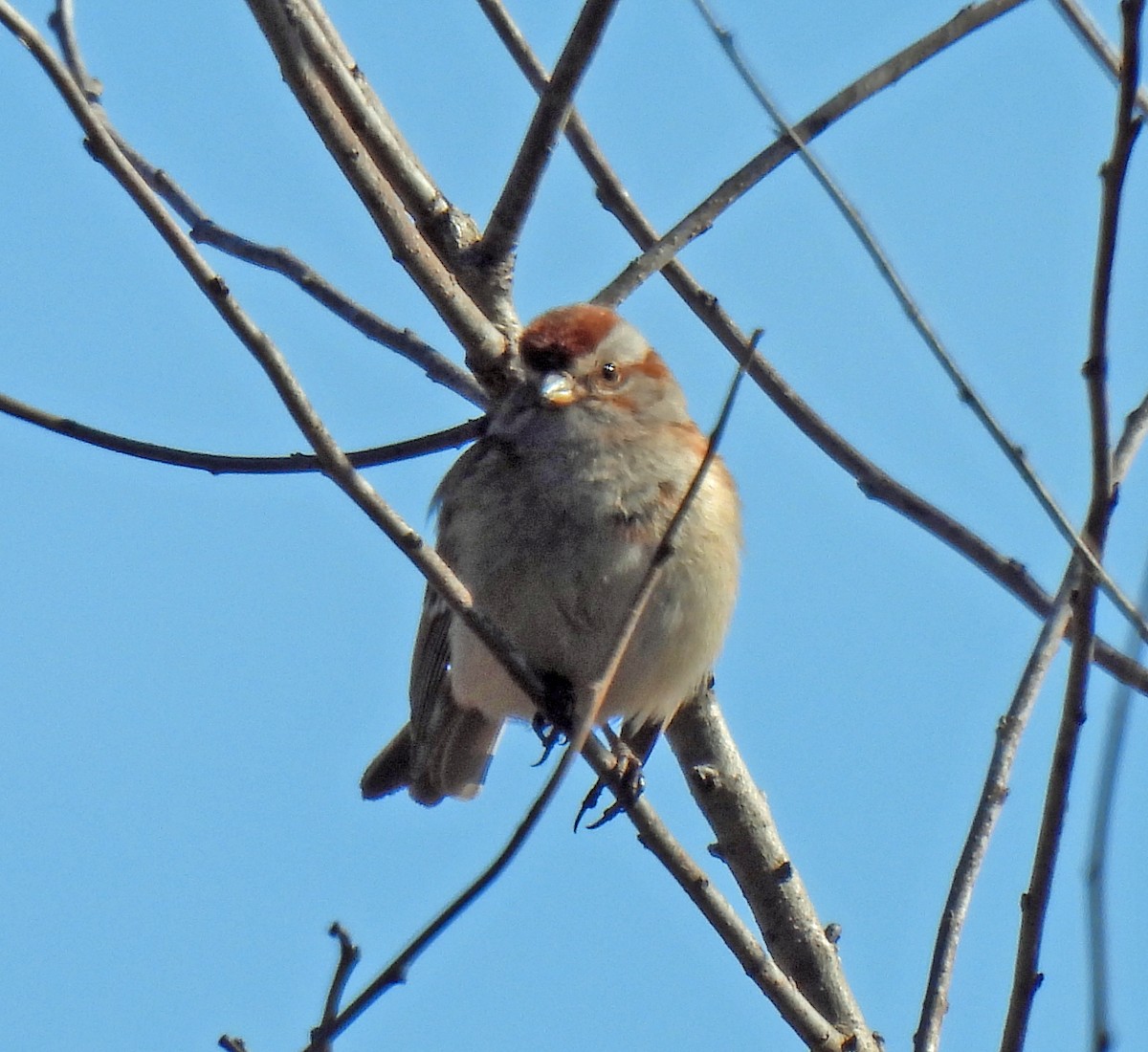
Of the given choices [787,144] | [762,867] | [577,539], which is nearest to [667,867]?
[762,867]

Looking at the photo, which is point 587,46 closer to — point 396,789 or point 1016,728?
point 1016,728

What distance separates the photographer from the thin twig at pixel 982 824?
10.3 ft

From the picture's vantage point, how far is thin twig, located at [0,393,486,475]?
3.16 metres

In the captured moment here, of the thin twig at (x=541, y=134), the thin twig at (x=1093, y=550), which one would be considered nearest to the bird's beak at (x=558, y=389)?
the thin twig at (x=541, y=134)

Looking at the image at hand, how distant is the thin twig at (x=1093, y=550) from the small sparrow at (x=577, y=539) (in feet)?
6.92

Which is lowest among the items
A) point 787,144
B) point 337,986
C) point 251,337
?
point 337,986

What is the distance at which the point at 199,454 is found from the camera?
3588 millimetres

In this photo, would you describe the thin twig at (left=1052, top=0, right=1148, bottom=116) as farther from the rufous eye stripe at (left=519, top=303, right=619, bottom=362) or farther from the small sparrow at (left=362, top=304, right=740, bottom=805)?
the rufous eye stripe at (left=519, top=303, right=619, bottom=362)

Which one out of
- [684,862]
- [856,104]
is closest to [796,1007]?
[684,862]

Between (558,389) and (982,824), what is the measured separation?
2556 millimetres

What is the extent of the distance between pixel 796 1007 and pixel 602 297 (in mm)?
1950

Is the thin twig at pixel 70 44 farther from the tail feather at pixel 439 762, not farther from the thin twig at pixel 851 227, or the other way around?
the tail feather at pixel 439 762

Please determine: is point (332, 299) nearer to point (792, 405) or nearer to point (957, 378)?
point (792, 405)

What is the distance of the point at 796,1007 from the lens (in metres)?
3.51
